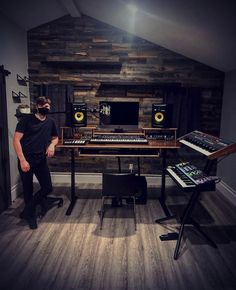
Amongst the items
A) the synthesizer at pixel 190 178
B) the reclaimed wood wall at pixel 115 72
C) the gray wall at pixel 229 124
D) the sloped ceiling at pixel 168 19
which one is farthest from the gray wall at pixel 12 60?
the gray wall at pixel 229 124

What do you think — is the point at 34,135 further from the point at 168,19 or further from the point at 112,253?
the point at 168,19

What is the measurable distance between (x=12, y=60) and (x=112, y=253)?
9.59 ft

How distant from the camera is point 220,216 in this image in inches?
135

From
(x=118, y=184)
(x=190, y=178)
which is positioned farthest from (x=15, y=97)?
(x=190, y=178)

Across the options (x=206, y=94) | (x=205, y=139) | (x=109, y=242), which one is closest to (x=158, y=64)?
(x=206, y=94)

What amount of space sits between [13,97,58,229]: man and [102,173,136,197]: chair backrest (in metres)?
0.83

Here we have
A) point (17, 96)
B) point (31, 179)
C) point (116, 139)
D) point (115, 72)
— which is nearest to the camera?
point (31, 179)

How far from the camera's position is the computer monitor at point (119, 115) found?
3805 millimetres

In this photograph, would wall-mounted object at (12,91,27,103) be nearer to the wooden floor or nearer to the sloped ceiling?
the sloped ceiling

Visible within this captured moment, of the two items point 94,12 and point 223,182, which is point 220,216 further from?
point 94,12

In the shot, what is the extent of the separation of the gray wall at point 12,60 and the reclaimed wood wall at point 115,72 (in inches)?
10.6

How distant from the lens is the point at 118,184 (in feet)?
9.29

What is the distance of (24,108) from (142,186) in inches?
78.9

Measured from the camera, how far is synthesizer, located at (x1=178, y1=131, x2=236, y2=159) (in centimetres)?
237
